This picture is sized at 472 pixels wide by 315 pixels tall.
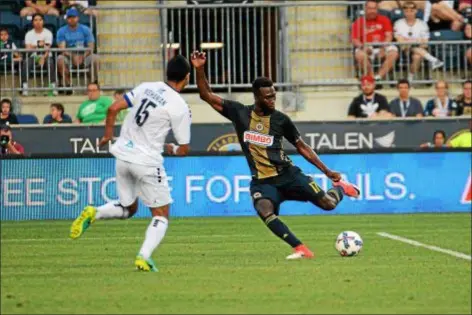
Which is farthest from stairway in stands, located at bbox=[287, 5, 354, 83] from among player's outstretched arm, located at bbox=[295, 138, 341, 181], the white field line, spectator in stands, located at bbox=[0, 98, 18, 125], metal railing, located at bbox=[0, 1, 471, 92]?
player's outstretched arm, located at bbox=[295, 138, 341, 181]

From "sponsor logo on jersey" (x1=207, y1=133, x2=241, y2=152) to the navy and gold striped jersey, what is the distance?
1018 cm

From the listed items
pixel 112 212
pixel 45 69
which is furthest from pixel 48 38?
pixel 112 212

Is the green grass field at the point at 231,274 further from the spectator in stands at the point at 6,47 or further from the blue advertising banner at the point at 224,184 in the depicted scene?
the spectator in stands at the point at 6,47

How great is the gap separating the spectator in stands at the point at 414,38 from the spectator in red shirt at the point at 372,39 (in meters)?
0.21

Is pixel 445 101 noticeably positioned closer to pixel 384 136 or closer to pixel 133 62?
pixel 384 136

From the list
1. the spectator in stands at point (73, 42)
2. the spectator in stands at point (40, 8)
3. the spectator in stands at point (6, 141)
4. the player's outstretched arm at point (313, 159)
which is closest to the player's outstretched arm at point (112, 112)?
the player's outstretched arm at point (313, 159)

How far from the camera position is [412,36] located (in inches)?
1107

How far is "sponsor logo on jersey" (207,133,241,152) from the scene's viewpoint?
25.7 metres

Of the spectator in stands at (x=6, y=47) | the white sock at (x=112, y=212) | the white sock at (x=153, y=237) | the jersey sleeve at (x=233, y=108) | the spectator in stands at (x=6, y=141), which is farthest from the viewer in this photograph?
the spectator in stands at (x=6, y=47)

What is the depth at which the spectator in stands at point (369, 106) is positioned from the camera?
26.2 m

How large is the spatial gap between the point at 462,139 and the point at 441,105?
1135 millimetres

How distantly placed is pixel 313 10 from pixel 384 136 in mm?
3589

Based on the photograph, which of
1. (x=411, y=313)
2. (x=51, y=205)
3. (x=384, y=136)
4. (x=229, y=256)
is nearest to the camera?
(x=411, y=313)

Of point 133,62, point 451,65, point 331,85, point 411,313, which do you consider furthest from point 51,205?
point 411,313
